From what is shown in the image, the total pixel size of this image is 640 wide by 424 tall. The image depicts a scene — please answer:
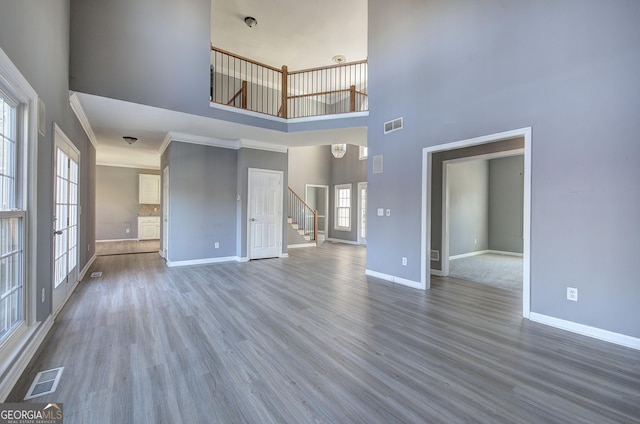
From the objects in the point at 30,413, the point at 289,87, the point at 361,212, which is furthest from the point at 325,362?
the point at 289,87

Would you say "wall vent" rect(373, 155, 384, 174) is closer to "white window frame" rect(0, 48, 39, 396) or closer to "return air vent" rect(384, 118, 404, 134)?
"return air vent" rect(384, 118, 404, 134)

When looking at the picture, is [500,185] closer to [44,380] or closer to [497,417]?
[497,417]

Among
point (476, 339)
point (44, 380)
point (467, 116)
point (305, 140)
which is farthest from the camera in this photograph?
point (305, 140)

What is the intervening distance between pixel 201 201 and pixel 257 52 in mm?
4099

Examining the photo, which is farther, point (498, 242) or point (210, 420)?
point (498, 242)

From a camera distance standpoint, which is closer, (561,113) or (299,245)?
(561,113)

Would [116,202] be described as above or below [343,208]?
above

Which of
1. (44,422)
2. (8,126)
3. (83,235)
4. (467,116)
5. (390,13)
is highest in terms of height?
(390,13)

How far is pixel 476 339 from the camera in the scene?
8.54 feet

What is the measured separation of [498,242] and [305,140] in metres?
6.15

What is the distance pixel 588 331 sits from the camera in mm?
2678

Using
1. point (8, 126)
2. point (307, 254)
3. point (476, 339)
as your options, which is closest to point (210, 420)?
point (476, 339)

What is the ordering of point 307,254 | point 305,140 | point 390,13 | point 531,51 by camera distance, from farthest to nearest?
point 307,254 → point 305,140 → point 390,13 → point 531,51

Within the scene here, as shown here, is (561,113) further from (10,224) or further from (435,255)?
(10,224)
